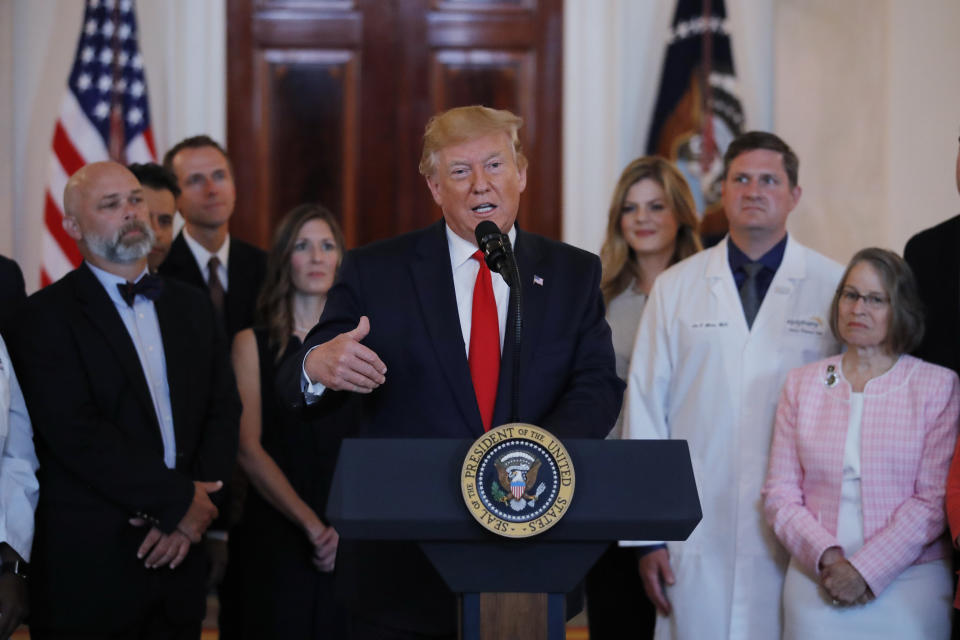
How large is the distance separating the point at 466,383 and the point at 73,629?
144 centimetres

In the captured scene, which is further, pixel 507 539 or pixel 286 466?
pixel 286 466

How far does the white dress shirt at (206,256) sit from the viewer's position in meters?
4.13

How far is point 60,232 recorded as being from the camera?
525 cm

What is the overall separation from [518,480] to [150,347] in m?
1.81

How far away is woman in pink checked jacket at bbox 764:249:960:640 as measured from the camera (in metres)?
2.88

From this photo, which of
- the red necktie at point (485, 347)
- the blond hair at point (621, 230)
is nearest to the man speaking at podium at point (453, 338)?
the red necktie at point (485, 347)

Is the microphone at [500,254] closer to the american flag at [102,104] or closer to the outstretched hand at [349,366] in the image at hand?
the outstretched hand at [349,366]

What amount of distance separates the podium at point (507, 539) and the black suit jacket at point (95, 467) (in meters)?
1.44

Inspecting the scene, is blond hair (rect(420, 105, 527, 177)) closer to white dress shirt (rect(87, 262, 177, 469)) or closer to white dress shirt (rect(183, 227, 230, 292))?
white dress shirt (rect(87, 262, 177, 469))

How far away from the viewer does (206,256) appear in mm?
4156

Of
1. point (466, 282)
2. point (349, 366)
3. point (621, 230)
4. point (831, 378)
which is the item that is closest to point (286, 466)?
point (621, 230)

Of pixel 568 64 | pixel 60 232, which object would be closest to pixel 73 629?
pixel 60 232

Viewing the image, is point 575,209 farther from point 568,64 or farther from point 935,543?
point 935,543

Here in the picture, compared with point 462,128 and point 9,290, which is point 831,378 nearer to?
point 462,128
